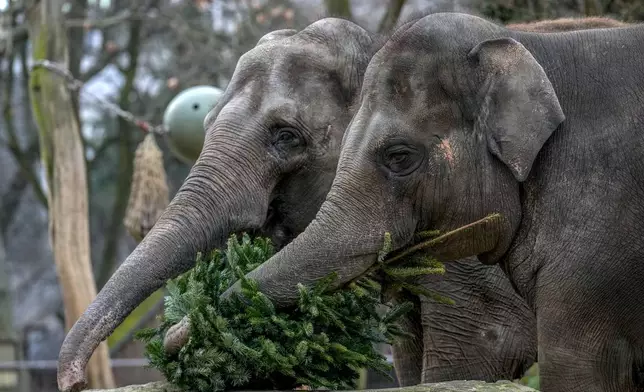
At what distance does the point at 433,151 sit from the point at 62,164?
23.8 ft

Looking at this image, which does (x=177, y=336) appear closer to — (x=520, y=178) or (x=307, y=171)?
(x=520, y=178)

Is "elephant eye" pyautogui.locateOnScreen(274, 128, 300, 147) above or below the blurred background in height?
above

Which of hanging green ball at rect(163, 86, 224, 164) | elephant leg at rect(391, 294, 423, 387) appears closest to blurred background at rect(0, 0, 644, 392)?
hanging green ball at rect(163, 86, 224, 164)

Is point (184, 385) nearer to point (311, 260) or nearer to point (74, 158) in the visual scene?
point (311, 260)

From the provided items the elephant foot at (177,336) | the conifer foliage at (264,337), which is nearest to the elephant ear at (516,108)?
the conifer foliage at (264,337)

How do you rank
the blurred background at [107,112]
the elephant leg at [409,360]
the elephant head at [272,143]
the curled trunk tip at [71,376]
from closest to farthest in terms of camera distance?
1. the curled trunk tip at [71,376]
2. the elephant head at [272,143]
3. the elephant leg at [409,360]
4. the blurred background at [107,112]

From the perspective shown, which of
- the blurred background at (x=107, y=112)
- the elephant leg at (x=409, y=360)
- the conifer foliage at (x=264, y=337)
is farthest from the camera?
the blurred background at (x=107, y=112)

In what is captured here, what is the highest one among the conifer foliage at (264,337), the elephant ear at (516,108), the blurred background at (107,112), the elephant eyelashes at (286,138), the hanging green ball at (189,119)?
the elephant ear at (516,108)

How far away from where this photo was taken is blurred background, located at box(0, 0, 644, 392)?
716 inches

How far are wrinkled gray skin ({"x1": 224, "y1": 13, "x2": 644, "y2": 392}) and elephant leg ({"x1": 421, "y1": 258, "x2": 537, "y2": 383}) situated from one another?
1122 mm

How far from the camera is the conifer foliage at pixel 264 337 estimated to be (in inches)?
199

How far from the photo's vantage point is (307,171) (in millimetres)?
6742

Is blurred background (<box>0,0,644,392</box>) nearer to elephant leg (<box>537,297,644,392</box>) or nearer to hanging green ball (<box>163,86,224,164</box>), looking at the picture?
hanging green ball (<box>163,86,224,164</box>)

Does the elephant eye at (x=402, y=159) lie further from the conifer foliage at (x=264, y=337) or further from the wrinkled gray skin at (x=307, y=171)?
the wrinkled gray skin at (x=307, y=171)
